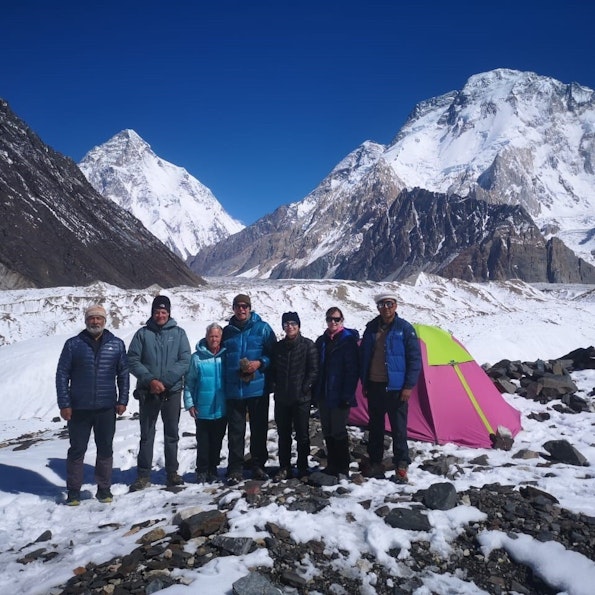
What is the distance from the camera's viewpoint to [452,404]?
8227mm

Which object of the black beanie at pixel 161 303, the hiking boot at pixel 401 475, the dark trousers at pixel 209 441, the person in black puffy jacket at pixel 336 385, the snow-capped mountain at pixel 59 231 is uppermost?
Answer: the snow-capped mountain at pixel 59 231

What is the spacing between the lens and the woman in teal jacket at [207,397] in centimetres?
662

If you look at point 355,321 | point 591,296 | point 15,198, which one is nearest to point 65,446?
point 355,321

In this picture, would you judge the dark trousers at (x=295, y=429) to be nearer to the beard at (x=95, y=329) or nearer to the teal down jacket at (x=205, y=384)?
the teal down jacket at (x=205, y=384)

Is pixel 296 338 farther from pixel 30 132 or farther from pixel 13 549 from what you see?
pixel 30 132

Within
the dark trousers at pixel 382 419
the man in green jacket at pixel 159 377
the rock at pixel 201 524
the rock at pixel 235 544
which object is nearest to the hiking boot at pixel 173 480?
the man in green jacket at pixel 159 377

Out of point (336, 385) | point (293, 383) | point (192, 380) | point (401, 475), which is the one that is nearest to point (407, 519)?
point (401, 475)

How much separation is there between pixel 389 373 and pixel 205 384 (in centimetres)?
269

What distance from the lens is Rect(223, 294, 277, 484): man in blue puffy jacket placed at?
646cm

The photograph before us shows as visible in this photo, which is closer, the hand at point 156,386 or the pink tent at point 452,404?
the hand at point 156,386

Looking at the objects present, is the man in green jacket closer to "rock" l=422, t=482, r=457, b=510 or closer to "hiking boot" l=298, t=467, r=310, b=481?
"hiking boot" l=298, t=467, r=310, b=481

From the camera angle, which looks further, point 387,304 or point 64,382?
point 387,304

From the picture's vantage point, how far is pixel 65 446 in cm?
919

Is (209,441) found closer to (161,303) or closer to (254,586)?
(161,303)
